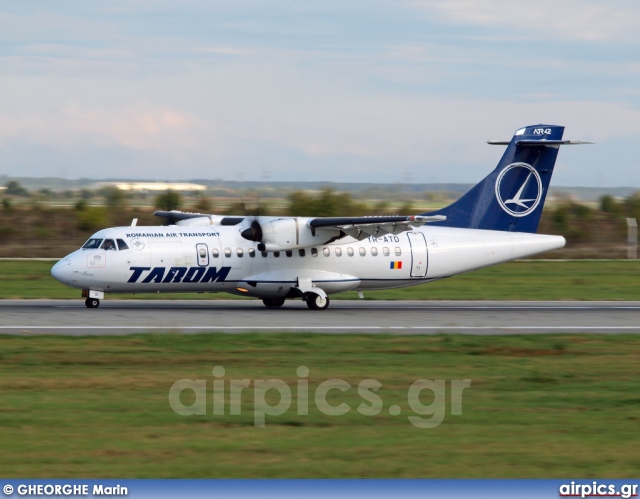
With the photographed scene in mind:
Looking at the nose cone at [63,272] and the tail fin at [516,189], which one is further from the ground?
the tail fin at [516,189]

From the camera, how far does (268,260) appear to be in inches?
1048

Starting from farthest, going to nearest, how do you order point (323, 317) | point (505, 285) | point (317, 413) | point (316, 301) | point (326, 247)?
point (505, 285) → point (326, 247) → point (316, 301) → point (323, 317) → point (317, 413)

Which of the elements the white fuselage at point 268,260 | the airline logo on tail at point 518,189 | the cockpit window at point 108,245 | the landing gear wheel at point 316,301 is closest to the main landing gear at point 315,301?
the landing gear wheel at point 316,301

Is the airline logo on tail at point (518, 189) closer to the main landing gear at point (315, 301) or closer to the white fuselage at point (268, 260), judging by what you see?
the white fuselage at point (268, 260)

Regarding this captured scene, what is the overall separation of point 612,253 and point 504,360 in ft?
134

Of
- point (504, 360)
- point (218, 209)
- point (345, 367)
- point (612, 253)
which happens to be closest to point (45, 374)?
point (345, 367)

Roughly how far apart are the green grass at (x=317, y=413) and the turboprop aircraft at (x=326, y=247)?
582 cm

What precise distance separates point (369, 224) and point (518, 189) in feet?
20.5

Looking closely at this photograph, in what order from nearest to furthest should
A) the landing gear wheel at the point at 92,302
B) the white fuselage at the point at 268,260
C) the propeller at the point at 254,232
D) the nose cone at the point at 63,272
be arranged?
the nose cone at the point at 63,272 → the white fuselage at the point at 268,260 → the landing gear wheel at the point at 92,302 → the propeller at the point at 254,232

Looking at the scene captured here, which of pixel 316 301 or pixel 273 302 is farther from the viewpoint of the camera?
pixel 273 302

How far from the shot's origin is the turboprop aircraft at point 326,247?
2534 cm

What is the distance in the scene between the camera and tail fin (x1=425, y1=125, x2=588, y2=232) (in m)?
29.0

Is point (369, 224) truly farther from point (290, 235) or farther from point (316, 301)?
point (316, 301)

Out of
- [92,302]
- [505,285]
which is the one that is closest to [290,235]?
[92,302]
